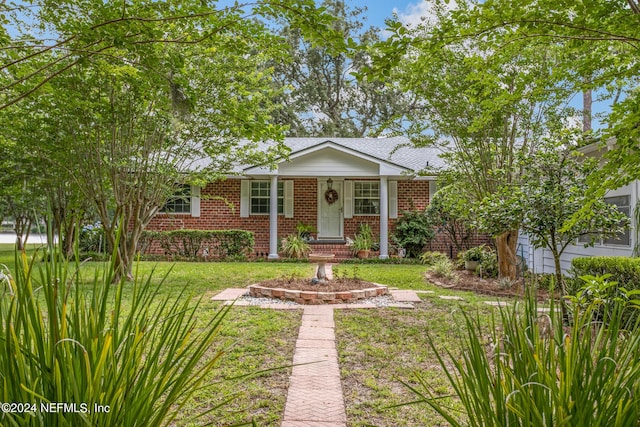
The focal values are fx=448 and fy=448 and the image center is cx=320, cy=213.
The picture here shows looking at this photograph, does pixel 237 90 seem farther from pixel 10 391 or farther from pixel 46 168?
pixel 10 391

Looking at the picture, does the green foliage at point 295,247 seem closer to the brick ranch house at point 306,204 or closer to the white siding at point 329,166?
the brick ranch house at point 306,204

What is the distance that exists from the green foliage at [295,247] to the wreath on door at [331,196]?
6.08ft

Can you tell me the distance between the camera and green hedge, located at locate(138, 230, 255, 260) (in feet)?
48.0

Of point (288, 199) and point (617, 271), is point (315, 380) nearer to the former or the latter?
point (617, 271)

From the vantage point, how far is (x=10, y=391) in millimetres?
1341

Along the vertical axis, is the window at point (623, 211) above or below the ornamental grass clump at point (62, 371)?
above

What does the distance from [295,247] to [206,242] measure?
295 cm

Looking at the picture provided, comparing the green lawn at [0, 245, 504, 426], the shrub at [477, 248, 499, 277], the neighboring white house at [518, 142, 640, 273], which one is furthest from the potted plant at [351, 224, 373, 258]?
the green lawn at [0, 245, 504, 426]

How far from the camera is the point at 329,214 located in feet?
53.1

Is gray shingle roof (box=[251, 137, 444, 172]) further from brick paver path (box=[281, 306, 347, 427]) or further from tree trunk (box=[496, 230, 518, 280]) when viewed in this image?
brick paver path (box=[281, 306, 347, 427])

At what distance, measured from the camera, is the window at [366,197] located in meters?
16.1

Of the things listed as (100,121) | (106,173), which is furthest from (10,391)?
(106,173)

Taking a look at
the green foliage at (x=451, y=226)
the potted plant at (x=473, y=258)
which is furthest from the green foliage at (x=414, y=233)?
the potted plant at (x=473, y=258)

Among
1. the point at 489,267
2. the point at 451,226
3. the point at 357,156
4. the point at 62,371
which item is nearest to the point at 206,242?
the point at 357,156
